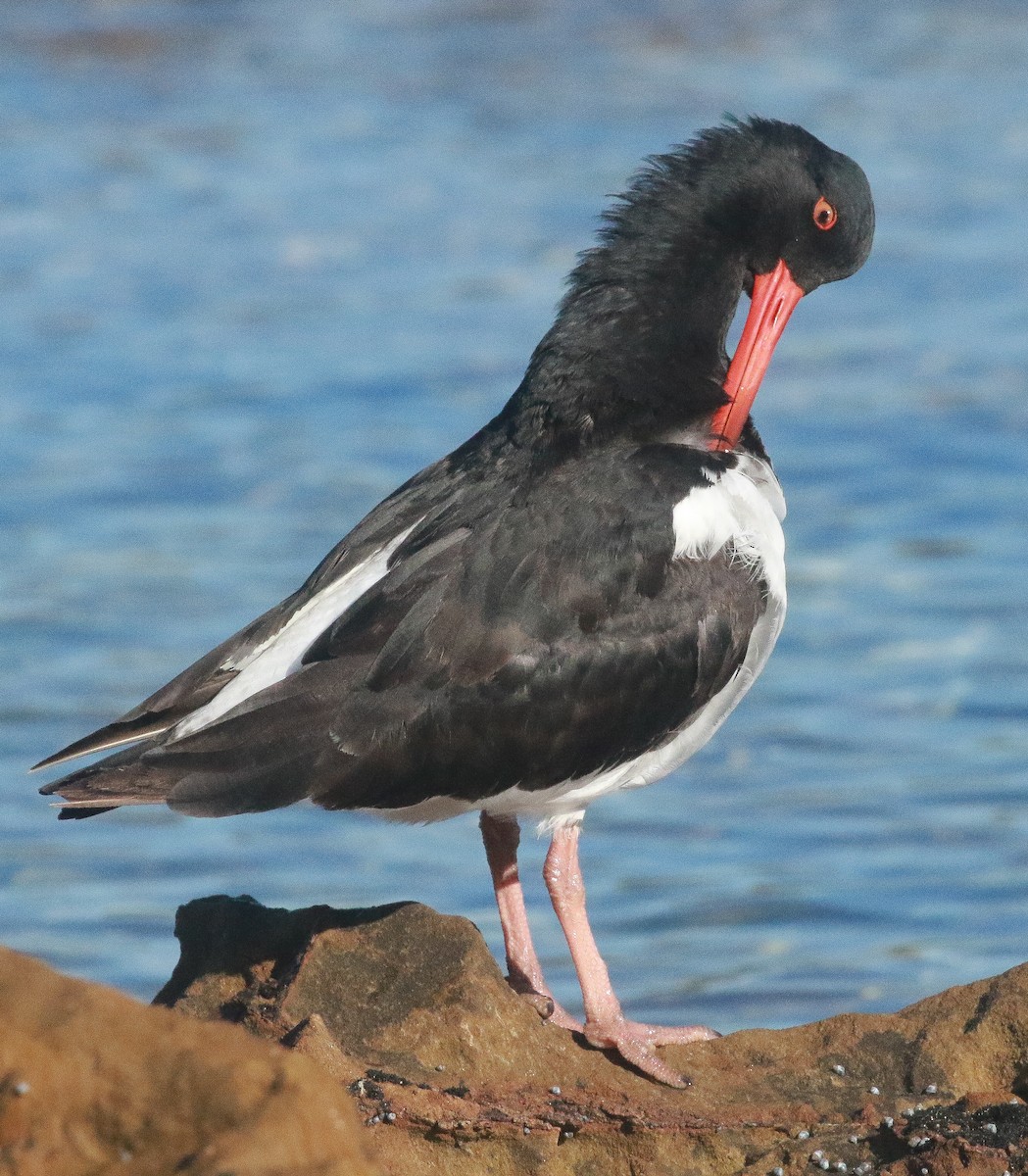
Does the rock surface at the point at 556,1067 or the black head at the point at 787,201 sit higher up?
the black head at the point at 787,201

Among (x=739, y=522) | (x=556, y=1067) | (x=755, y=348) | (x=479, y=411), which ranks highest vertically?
(x=479, y=411)

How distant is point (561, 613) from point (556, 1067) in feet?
4.36

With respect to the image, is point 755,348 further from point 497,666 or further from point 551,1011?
→ point 551,1011

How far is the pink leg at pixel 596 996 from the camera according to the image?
5645 mm

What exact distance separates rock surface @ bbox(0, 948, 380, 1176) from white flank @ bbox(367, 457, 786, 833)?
2389 millimetres

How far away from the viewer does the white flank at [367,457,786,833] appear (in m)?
6.12

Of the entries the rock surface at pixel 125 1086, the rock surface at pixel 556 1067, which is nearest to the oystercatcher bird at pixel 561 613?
the rock surface at pixel 556 1067

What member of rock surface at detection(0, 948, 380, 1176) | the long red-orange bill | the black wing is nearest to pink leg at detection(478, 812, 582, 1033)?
the black wing

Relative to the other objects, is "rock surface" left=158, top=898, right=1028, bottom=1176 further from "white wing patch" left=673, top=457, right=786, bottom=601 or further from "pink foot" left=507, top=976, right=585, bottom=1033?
"white wing patch" left=673, top=457, right=786, bottom=601

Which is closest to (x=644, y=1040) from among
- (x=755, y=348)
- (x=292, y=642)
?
(x=292, y=642)

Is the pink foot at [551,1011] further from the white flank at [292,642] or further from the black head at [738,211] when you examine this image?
the black head at [738,211]

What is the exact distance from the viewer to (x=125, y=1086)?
3598mm

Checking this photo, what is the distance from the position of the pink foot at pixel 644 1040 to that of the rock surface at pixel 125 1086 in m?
2.12

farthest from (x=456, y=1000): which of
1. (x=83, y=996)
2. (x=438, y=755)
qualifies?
(x=83, y=996)
